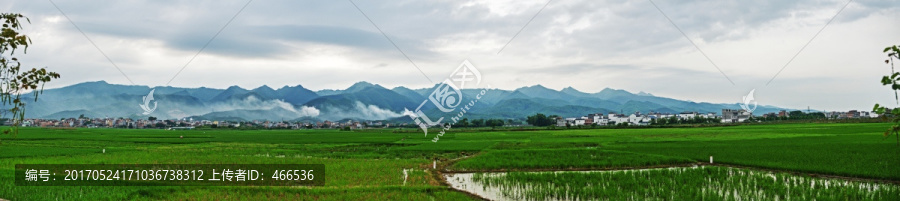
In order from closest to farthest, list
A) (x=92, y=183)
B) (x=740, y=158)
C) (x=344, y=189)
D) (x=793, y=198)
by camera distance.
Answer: (x=793, y=198), (x=92, y=183), (x=344, y=189), (x=740, y=158)

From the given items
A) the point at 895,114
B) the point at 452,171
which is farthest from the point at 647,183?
the point at 895,114

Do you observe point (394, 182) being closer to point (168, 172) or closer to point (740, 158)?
point (168, 172)

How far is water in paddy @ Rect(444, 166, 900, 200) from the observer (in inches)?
470

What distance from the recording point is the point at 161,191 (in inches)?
477

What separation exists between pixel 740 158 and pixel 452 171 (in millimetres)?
12333

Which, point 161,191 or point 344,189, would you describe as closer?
point 161,191

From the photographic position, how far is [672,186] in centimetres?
1355

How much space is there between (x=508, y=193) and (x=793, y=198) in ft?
22.1

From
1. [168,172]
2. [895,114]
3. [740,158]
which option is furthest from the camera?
[740,158]

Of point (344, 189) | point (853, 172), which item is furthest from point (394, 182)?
point (853, 172)

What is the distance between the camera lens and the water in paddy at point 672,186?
39.1 feet

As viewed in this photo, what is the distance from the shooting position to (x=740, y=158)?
20672 mm

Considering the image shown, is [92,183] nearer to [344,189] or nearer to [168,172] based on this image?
[168,172]

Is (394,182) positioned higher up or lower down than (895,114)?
lower down
